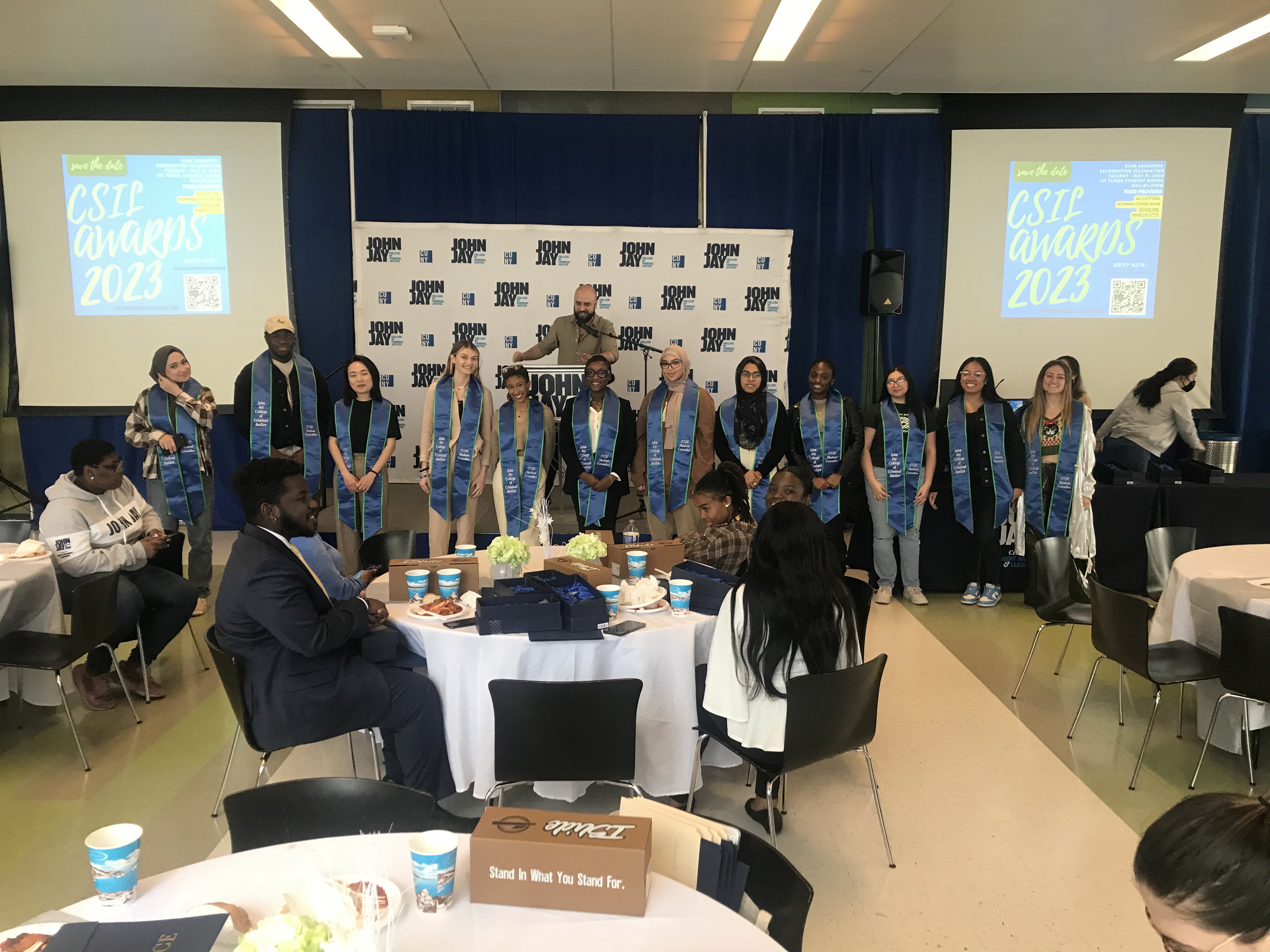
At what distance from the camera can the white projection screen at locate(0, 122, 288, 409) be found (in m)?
7.01

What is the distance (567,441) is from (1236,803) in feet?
16.4

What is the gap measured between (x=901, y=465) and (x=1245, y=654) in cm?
282

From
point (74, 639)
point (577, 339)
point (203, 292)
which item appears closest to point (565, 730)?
point (74, 639)

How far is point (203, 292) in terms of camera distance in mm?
7207

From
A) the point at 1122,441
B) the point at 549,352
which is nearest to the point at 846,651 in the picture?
the point at 549,352

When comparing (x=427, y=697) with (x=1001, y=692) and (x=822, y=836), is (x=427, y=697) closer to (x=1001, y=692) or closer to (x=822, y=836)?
(x=822, y=836)

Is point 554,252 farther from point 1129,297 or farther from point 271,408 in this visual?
point 1129,297

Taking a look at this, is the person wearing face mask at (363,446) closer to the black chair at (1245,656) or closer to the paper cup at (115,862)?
the paper cup at (115,862)

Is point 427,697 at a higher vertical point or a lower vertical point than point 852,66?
lower

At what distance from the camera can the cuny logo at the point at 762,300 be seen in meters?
7.34

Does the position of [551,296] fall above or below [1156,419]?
above

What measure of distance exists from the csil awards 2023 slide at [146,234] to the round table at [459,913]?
6.55 metres

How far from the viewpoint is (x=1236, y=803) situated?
1.31m

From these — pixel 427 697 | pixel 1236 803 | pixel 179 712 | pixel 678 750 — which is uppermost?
pixel 1236 803
